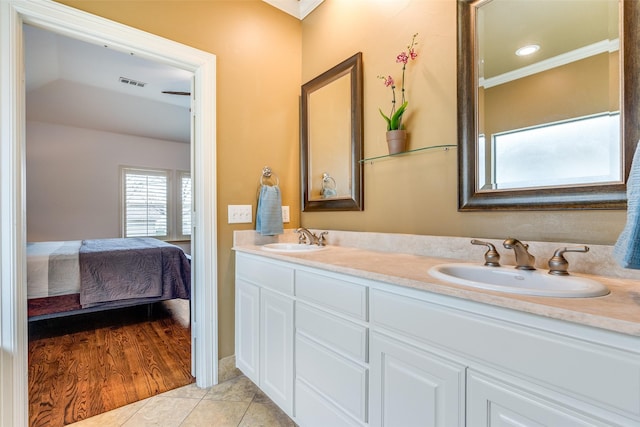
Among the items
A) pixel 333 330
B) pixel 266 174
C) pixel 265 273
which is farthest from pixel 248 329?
pixel 266 174

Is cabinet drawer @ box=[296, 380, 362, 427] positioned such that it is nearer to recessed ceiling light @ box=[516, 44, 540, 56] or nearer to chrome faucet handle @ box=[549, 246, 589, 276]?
chrome faucet handle @ box=[549, 246, 589, 276]

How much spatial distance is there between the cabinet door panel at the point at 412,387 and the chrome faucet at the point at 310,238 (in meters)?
0.95

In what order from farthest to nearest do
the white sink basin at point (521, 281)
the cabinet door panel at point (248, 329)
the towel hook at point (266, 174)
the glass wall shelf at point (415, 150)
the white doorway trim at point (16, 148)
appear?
the towel hook at point (266, 174), the cabinet door panel at point (248, 329), the glass wall shelf at point (415, 150), the white doorway trim at point (16, 148), the white sink basin at point (521, 281)

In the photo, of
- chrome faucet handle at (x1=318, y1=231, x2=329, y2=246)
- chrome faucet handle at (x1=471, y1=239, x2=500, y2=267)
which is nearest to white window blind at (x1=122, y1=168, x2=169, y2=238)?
chrome faucet handle at (x1=318, y1=231, x2=329, y2=246)

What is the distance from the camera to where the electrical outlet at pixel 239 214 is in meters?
1.90

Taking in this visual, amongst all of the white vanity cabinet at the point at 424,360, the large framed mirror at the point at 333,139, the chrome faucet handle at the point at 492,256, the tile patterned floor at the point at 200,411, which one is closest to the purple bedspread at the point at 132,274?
the tile patterned floor at the point at 200,411

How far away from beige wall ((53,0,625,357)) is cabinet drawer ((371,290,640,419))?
1.95ft

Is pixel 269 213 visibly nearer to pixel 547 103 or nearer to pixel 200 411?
pixel 200 411

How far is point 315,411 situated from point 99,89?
4.52m

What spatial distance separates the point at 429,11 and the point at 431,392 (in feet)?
5.51

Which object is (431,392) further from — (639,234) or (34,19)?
(34,19)

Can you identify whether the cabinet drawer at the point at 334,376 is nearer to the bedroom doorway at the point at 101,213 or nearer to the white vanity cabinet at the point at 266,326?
the white vanity cabinet at the point at 266,326

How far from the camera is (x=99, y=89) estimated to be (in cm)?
373

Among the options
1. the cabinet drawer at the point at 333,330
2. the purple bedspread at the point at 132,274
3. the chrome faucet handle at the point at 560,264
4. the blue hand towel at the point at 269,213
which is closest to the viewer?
the chrome faucet handle at the point at 560,264
